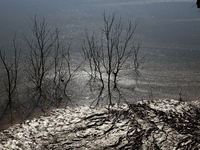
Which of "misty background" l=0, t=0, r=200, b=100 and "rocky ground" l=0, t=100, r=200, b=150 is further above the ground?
"misty background" l=0, t=0, r=200, b=100

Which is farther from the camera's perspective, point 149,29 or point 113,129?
point 149,29

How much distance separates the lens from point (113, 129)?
1922 mm

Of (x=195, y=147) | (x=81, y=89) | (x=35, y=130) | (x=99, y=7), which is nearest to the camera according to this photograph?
(x=195, y=147)

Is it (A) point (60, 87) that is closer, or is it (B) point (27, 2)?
(A) point (60, 87)

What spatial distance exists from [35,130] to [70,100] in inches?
31.3

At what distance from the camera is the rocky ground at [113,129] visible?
5.62 feet

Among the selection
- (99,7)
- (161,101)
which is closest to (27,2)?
(99,7)

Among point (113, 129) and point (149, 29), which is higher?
point (149, 29)

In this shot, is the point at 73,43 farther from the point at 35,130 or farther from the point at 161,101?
the point at 35,130

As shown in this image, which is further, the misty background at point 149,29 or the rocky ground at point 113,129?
the misty background at point 149,29

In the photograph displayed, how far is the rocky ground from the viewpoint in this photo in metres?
1.71

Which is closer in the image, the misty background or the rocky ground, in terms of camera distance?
the rocky ground

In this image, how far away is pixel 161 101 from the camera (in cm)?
252

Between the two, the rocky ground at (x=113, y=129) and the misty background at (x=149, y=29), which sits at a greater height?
the misty background at (x=149, y=29)
